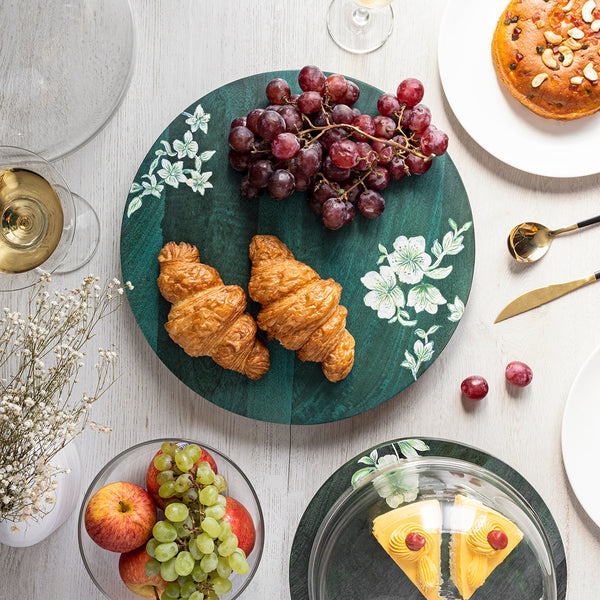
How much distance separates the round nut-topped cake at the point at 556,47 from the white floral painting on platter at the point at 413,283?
389 mm

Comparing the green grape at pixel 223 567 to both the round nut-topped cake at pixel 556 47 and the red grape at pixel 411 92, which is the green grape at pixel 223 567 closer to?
the red grape at pixel 411 92

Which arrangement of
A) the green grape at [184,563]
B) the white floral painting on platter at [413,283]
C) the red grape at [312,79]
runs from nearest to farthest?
the green grape at [184,563] < the red grape at [312,79] < the white floral painting on platter at [413,283]

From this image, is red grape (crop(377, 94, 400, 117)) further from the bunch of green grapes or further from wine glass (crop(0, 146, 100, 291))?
the bunch of green grapes

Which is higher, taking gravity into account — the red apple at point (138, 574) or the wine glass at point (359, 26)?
the wine glass at point (359, 26)

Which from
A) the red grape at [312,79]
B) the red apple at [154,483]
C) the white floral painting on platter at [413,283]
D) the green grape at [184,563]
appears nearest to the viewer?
the green grape at [184,563]

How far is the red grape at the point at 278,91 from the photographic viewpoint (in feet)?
4.36

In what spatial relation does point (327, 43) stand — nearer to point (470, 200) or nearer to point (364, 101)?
point (364, 101)

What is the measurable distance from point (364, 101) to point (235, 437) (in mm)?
846

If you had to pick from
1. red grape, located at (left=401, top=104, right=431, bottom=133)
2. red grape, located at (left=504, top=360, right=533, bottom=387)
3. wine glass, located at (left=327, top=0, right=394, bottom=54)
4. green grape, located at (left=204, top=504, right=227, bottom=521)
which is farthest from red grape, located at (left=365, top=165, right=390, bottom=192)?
green grape, located at (left=204, top=504, right=227, bottom=521)

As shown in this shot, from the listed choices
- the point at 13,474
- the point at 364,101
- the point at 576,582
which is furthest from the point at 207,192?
the point at 576,582

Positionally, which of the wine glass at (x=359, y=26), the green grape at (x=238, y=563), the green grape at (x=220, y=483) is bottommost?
the green grape at (x=238, y=563)

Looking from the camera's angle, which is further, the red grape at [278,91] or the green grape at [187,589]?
the red grape at [278,91]

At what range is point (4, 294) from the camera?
1.45 m

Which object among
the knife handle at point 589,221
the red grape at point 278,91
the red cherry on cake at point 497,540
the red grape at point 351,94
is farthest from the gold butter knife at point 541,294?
the red grape at point 278,91
